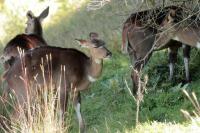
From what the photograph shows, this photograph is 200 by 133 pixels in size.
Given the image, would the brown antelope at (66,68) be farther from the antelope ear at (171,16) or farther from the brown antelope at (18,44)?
the antelope ear at (171,16)

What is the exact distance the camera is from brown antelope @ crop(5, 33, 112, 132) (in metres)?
10.2

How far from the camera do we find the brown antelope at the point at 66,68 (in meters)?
10.2

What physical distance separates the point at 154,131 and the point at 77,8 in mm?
11536

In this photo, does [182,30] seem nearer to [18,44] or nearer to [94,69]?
[94,69]

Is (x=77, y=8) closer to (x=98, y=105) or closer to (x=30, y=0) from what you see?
(x=30, y=0)

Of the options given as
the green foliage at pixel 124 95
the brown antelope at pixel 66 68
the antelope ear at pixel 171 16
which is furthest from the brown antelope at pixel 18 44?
the antelope ear at pixel 171 16

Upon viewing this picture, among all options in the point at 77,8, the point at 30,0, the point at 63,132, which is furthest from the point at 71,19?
the point at 63,132

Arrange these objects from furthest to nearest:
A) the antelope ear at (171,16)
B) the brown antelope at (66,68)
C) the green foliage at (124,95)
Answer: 1. the antelope ear at (171,16)
2. the brown antelope at (66,68)
3. the green foliage at (124,95)

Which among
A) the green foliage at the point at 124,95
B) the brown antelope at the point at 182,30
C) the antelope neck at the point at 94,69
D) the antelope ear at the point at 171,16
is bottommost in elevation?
the green foliage at the point at 124,95

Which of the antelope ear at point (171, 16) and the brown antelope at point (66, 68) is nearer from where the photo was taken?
the brown antelope at point (66, 68)

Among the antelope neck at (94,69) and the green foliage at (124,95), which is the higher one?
the antelope neck at (94,69)

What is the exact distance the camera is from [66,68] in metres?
10.4

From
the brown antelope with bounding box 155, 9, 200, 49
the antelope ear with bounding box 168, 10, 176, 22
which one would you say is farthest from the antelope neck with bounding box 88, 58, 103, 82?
the antelope ear with bounding box 168, 10, 176, 22

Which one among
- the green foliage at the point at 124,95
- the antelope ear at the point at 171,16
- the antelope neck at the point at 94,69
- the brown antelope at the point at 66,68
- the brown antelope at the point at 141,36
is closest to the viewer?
the green foliage at the point at 124,95
